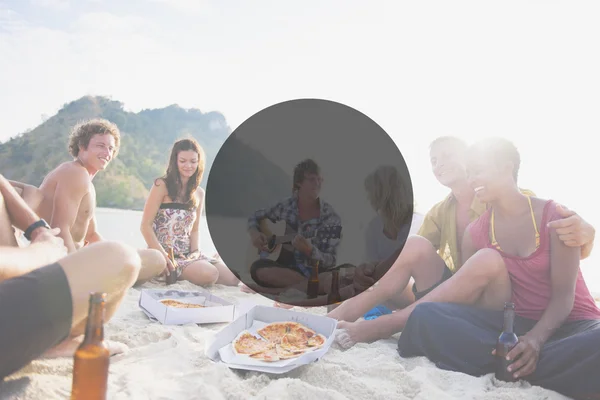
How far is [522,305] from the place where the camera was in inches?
89.9

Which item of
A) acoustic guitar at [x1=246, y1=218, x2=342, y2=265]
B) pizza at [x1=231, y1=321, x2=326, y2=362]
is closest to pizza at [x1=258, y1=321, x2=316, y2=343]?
pizza at [x1=231, y1=321, x2=326, y2=362]

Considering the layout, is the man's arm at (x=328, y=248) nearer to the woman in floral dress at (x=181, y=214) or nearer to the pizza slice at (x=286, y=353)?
the woman in floral dress at (x=181, y=214)

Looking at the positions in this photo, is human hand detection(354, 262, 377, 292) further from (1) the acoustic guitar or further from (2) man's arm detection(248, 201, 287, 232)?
(2) man's arm detection(248, 201, 287, 232)

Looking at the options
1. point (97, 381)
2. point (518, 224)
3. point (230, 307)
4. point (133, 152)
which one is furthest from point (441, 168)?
point (133, 152)

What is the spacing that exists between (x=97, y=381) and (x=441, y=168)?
232 cm

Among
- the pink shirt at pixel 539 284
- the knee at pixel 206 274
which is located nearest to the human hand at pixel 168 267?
the knee at pixel 206 274

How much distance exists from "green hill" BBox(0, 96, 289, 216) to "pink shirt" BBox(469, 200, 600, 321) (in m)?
19.7

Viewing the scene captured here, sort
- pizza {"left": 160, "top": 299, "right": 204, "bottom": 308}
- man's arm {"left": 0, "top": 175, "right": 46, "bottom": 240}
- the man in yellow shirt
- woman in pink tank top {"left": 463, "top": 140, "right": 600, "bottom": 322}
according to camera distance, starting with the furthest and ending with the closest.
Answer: pizza {"left": 160, "top": 299, "right": 204, "bottom": 308} → the man in yellow shirt → woman in pink tank top {"left": 463, "top": 140, "right": 600, "bottom": 322} → man's arm {"left": 0, "top": 175, "right": 46, "bottom": 240}

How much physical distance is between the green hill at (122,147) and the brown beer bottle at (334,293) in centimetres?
1849

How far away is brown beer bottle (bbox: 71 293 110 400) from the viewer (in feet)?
4.14

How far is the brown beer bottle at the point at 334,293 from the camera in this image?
10.4 ft

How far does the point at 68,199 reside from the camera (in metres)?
3.21

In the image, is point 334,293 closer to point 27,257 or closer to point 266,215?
point 266,215

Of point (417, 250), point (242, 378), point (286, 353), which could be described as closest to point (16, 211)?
point (242, 378)
